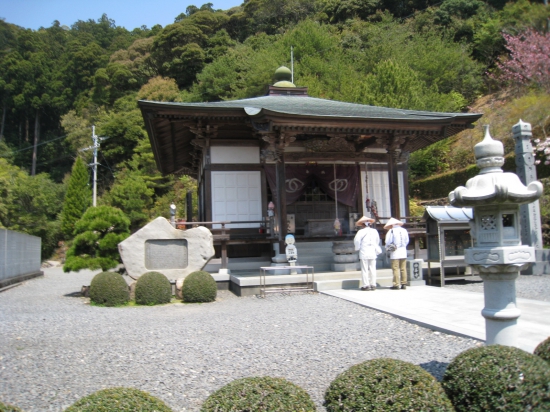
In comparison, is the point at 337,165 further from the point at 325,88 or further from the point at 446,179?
the point at 325,88

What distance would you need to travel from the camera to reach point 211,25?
54656 millimetres

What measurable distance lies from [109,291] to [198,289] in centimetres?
191

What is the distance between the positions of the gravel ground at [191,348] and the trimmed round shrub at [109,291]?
693 millimetres

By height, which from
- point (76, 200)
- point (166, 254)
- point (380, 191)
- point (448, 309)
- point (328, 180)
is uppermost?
point (76, 200)

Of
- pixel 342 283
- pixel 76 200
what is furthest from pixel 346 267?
pixel 76 200

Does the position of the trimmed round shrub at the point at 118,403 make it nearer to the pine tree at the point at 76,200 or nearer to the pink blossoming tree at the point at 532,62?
the pink blossoming tree at the point at 532,62

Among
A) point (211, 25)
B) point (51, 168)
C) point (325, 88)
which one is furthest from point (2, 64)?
point (325, 88)

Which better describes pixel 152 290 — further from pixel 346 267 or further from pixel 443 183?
pixel 443 183

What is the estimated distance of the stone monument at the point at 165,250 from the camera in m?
11.3

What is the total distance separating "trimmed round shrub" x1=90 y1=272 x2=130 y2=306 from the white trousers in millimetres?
5422

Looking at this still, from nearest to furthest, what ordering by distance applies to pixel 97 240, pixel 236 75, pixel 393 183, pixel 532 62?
pixel 97 240 < pixel 393 183 < pixel 532 62 < pixel 236 75

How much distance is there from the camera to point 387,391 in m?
3.04

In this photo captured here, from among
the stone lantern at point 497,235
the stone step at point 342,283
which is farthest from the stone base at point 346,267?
the stone lantern at point 497,235

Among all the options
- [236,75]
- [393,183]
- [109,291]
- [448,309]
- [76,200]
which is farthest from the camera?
[236,75]
